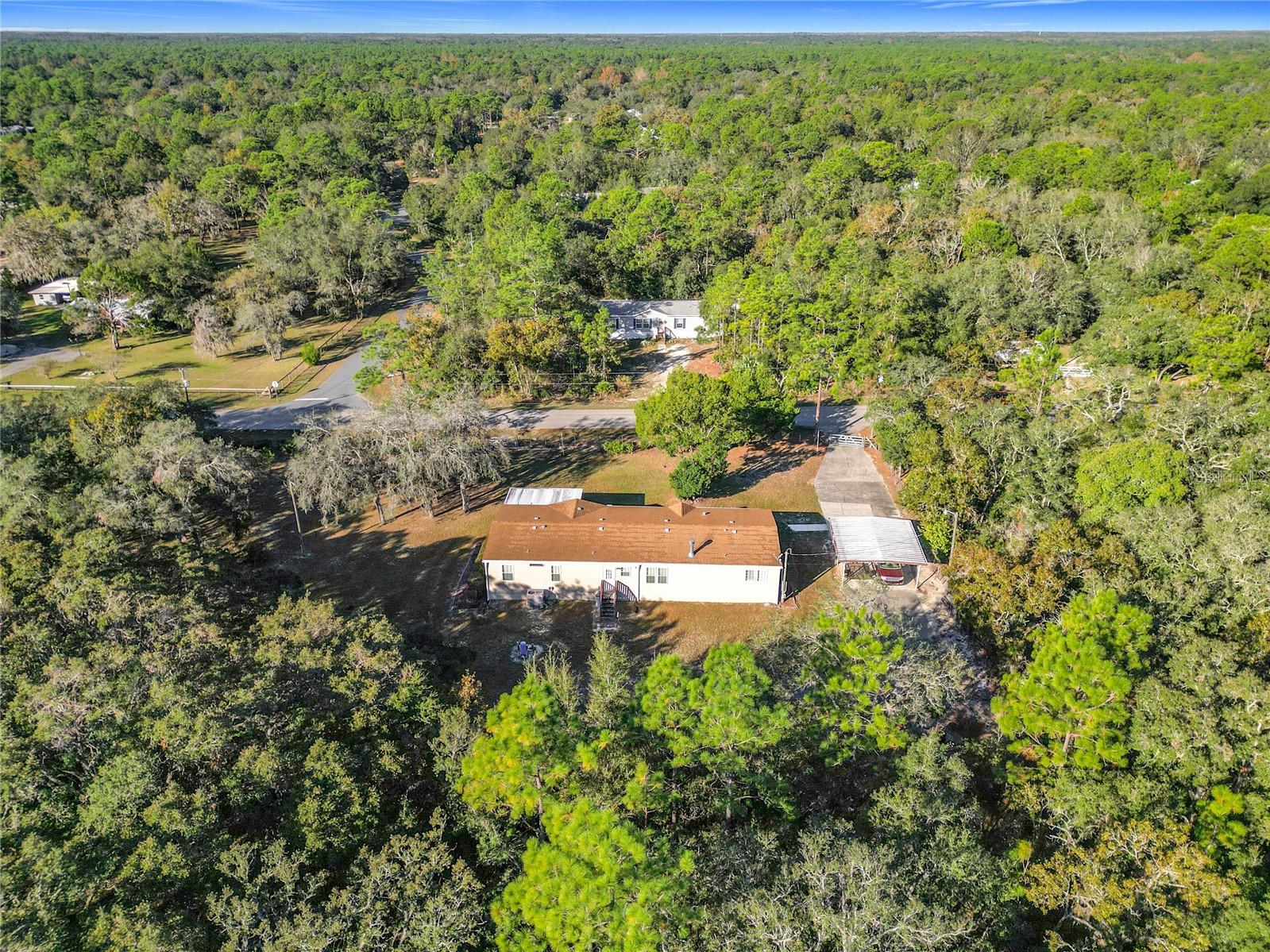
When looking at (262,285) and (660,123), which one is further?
(660,123)

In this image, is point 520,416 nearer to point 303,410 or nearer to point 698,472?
point 303,410

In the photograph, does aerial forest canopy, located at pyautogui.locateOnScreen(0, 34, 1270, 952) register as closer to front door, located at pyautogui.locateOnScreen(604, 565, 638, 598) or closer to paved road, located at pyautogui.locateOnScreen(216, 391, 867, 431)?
paved road, located at pyautogui.locateOnScreen(216, 391, 867, 431)

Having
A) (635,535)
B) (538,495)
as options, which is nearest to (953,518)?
(635,535)

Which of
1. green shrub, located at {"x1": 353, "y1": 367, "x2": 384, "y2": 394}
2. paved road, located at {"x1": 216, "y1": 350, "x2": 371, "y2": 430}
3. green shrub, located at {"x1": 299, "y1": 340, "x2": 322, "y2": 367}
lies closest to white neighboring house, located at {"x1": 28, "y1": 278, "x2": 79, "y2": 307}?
green shrub, located at {"x1": 299, "y1": 340, "x2": 322, "y2": 367}

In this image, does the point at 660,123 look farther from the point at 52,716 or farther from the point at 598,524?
the point at 52,716

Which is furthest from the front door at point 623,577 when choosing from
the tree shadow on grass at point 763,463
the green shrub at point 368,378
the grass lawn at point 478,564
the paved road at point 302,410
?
the green shrub at point 368,378

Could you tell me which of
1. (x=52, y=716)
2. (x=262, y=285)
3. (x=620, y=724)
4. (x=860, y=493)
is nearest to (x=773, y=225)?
(x=860, y=493)
